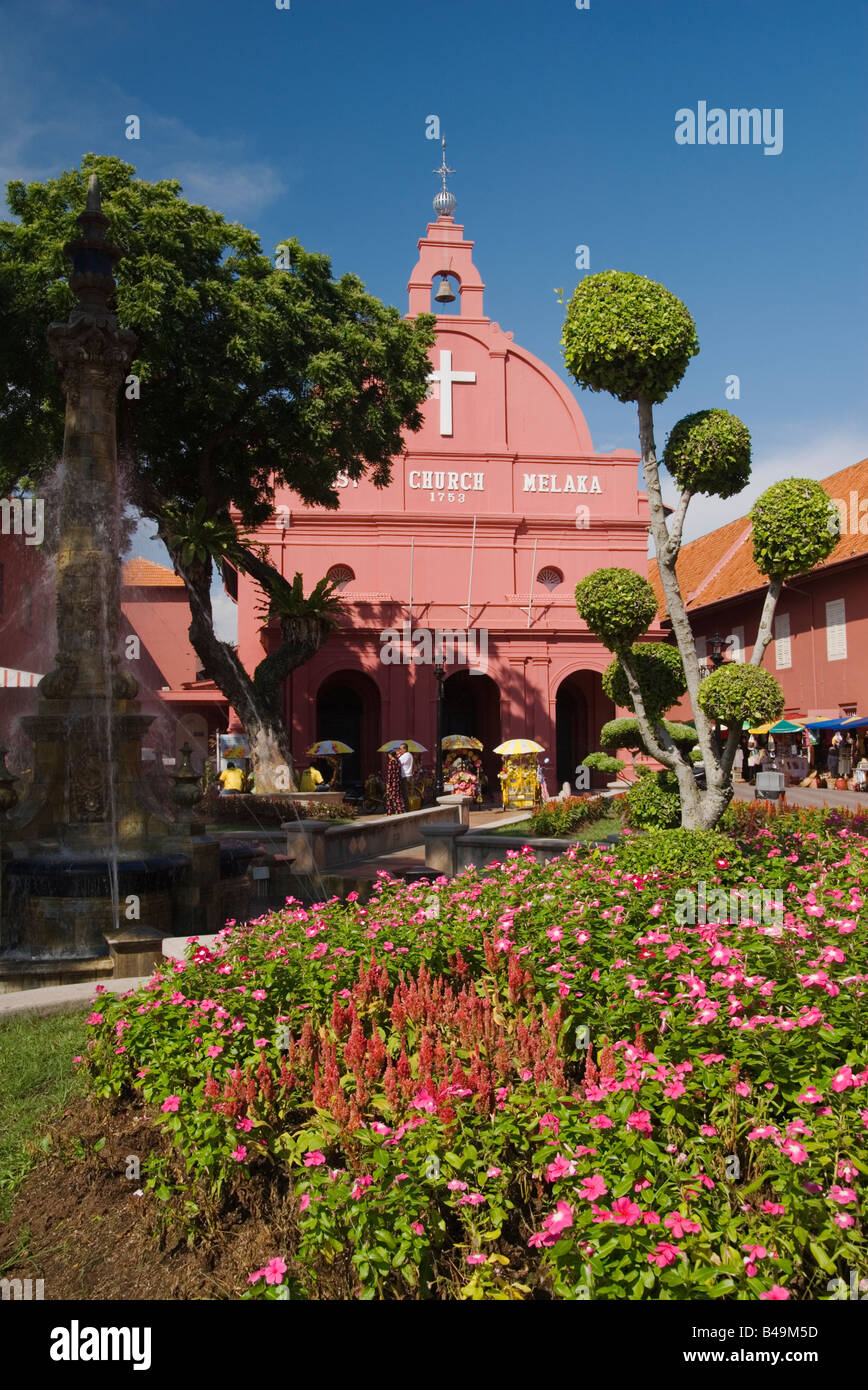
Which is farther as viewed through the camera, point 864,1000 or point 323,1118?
point 864,1000

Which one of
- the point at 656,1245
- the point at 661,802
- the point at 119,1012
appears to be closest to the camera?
the point at 656,1245

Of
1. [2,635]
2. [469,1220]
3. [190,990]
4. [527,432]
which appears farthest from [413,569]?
[469,1220]

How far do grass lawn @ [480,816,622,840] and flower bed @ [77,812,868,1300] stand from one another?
8671 mm

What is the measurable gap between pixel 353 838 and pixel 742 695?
6858mm

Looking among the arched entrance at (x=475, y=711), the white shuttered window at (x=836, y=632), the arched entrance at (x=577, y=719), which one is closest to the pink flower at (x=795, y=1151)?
the arched entrance at (x=577, y=719)

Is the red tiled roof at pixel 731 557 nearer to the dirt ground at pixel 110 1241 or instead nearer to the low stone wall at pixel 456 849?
the low stone wall at pixel 456 849

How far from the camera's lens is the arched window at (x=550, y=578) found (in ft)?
90.2

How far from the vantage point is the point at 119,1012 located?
427 cm

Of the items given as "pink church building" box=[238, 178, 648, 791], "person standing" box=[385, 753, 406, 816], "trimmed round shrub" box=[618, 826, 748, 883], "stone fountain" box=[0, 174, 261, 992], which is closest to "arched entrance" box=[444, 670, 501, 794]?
"pink church building" box=[238, 178, 648, 791]

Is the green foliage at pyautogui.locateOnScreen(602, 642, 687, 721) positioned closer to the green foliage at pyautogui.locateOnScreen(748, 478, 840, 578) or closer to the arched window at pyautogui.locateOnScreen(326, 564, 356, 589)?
the green foliage at pyautogui.locateOnScreen(748, 478, 840, 578)

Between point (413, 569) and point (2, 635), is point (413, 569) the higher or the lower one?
the higher one

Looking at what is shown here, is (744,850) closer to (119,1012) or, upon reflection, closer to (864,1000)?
(864,1000)

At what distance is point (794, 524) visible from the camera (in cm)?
737
